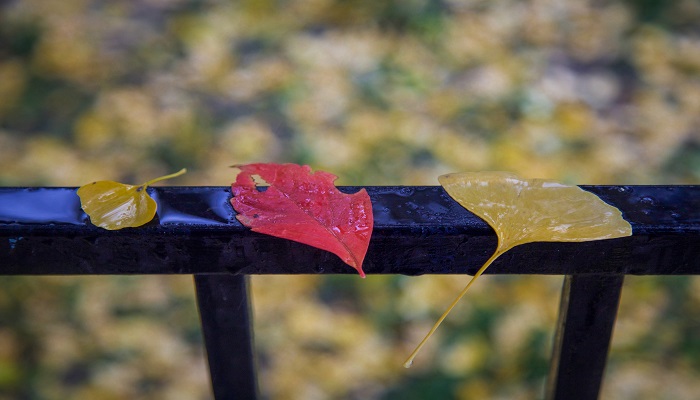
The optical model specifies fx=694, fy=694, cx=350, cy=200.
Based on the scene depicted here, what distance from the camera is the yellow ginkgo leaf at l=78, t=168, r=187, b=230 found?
0.66m

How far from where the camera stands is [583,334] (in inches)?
31.3

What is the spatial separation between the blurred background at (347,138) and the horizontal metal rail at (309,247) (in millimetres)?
955

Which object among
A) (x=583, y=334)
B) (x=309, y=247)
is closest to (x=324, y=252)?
(x=309, y=247)

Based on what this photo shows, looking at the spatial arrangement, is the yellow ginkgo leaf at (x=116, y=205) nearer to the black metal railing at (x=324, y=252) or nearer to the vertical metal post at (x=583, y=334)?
the black metal railing at (x=324, y=252)

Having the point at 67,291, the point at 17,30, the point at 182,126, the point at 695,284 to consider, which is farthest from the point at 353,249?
the point at 17,30

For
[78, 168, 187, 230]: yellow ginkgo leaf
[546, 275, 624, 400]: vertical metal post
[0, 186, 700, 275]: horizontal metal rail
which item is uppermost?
[78, 168, 187, 230]: yellow ginkgo leaf

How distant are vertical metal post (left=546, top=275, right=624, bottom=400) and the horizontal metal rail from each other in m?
0.05

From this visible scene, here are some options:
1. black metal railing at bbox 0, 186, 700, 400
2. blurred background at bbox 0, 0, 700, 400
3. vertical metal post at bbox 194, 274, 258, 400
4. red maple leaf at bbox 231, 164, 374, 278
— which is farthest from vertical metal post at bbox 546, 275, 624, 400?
blurred background at bbox 0, 0, 700, 400

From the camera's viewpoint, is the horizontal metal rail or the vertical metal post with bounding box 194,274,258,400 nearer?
the horizontal metal rail

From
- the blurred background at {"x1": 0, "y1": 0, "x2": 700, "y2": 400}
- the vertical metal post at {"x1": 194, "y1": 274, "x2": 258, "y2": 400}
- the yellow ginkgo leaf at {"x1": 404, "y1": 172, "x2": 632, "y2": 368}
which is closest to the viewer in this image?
the yellow ginkgo leaf at {"x1": 404, "y1": 172, "x2": 632, "y2": 368}

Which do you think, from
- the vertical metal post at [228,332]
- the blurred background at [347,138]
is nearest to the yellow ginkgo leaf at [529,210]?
the vertical metal post at [228,332]

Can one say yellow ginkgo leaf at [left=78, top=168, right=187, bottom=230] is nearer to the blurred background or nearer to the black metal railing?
the black metal railing

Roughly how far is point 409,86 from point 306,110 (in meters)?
0.39

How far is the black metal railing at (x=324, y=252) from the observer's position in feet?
2.16
